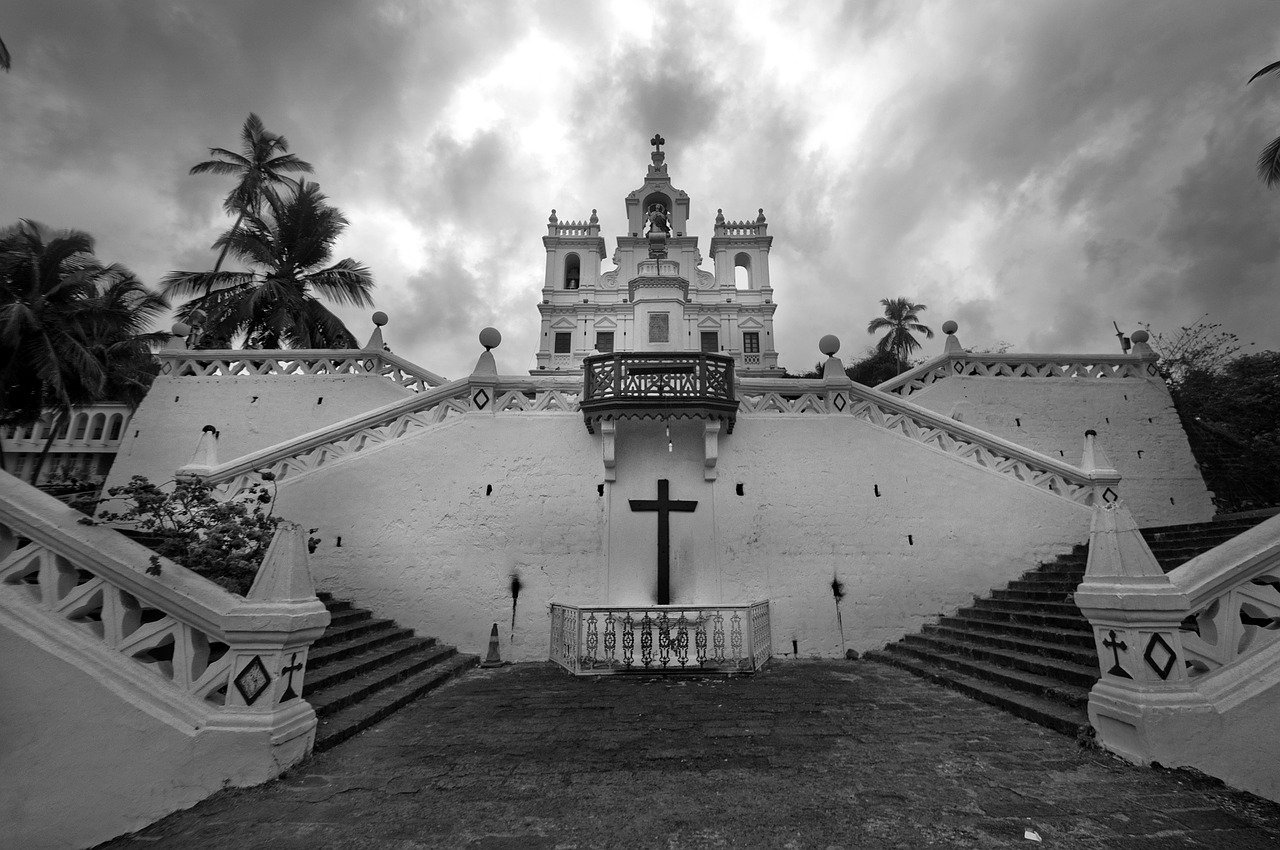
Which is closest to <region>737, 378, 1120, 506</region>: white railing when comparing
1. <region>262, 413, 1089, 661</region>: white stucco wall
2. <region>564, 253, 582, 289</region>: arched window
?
<region>262, 413, 1089, 661</region>: white stucco wall

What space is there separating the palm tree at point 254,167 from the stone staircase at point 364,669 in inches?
732

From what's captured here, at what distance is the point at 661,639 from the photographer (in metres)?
7.73

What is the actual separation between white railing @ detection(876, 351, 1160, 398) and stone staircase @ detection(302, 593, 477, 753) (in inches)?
463

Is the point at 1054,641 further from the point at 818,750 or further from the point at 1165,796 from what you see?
the point at 818,750

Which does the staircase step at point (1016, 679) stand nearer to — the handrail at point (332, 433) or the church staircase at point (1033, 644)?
the church staircase at point (1033, 644)

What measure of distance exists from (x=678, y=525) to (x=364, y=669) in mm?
5753

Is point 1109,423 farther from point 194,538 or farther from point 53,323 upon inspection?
point 53,323

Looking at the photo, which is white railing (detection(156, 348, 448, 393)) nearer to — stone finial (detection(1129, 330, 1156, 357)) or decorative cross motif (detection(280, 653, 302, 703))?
decorative cross motif (detection(280, 653, 302, 703))

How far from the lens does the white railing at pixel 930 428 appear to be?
32.0 feet

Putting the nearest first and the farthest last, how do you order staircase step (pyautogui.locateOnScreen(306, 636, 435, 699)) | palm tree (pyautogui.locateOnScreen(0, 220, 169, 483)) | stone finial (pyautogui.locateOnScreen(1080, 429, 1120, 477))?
staircase step (pyautogui.locateOnScreen(306, 636, 435, 699)) → stone finial (pyautogui.locateOnScreen(1080, 429, 1120, 477)) → palm tree (pyautogui.locateOnScreen(0, 220, 169, 483))

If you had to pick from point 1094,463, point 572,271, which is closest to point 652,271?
point 572,271

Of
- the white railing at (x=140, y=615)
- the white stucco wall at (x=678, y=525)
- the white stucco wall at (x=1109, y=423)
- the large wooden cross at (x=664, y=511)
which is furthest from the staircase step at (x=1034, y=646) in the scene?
the white railing at (x=140, y=615)

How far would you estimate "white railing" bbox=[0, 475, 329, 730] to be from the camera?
12.1ft

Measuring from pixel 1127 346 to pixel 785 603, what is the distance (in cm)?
1221
